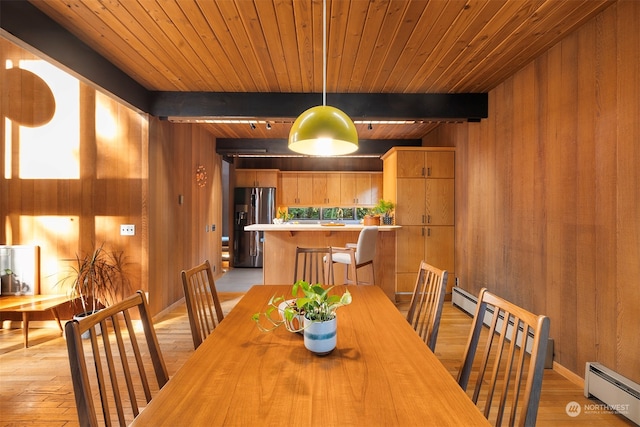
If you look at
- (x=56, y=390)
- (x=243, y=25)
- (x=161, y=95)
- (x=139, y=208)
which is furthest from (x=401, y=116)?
(x=56, y=390)

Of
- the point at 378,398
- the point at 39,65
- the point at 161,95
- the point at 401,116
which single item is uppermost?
the point at 39,65

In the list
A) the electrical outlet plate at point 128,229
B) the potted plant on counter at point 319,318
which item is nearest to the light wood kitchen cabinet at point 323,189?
the electrical outlet plate at point 128,229

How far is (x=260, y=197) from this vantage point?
6996 mm

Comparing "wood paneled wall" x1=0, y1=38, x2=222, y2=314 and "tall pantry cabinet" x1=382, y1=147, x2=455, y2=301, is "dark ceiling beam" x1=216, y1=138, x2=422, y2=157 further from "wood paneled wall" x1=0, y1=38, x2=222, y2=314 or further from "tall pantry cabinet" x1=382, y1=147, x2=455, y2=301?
"wood paneled wall" x1=0, y1=38, x2=222, y2=314

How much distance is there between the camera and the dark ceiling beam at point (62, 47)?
200 centimetres

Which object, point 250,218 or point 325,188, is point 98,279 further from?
point 325,188

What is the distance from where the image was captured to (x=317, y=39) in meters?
2.50

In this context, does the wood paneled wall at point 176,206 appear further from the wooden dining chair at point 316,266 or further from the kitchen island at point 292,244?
the wooden dining chair at point 316,266

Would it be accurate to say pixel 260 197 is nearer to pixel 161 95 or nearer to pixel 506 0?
pixel 161 95

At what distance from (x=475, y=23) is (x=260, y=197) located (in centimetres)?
537

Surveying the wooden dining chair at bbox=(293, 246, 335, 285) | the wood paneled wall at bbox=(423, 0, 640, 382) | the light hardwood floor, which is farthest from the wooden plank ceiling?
the light hardwood floor

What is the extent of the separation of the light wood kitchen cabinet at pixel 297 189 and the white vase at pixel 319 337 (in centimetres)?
617

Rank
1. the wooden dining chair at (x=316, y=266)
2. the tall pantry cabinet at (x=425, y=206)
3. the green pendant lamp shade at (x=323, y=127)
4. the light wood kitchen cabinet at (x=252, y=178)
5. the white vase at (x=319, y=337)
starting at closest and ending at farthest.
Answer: the white vase at (x=319, y=337)
the green pendant lamp shade at (x=323, y=127)
the wooden dining chair at (x=316, y=266)
the tall pantry cabinet at (x=425, y=206)
the light wood kitchen cabinet at (x=252, y=178)

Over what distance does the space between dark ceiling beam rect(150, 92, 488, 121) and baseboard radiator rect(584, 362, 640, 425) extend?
266 cm
